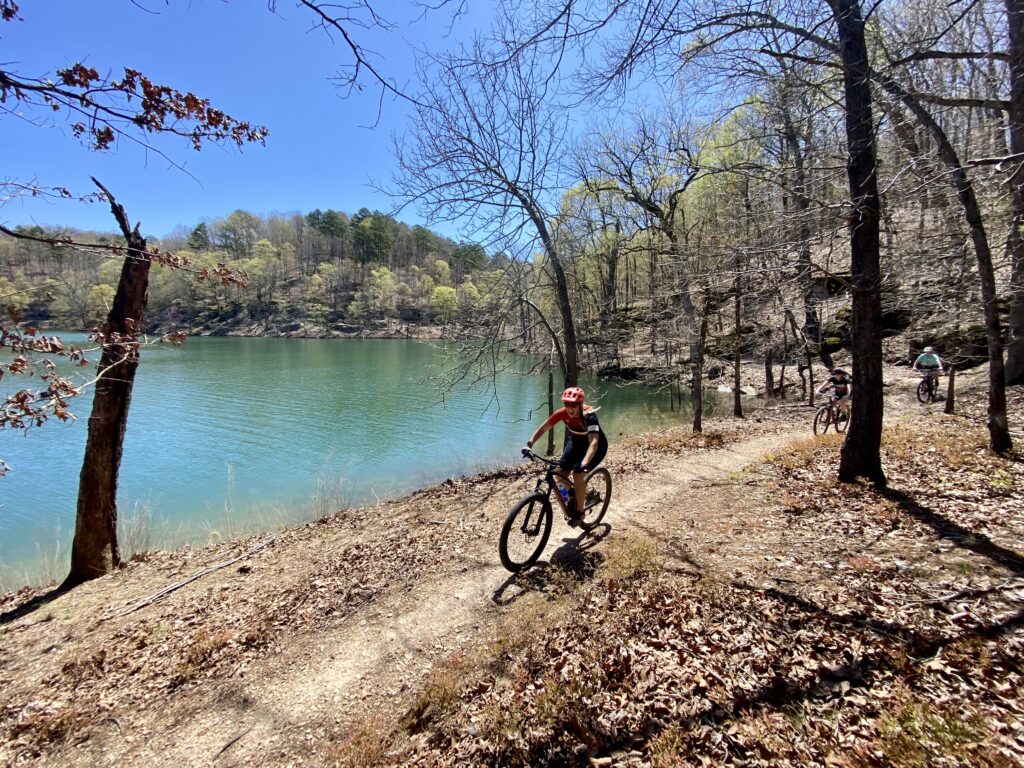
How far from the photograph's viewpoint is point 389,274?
94.9 m

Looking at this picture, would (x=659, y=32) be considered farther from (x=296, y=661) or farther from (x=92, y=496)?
(x=92, y=496)

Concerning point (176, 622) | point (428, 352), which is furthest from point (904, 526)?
point (428, 352)

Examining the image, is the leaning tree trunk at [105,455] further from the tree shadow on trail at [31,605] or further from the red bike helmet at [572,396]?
the red bike helmet at [572,396]

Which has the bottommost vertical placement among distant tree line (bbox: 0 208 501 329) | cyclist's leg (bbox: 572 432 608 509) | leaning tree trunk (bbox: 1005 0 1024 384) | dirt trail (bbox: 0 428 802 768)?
dirt trail (bbox: 0 428 802 768)

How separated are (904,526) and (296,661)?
6.80m

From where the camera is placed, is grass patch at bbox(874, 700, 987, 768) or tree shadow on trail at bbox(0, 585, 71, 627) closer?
grass patch at bbox(874, 700, 987, 768)

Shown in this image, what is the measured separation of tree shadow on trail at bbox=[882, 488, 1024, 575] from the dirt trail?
2.07 meters

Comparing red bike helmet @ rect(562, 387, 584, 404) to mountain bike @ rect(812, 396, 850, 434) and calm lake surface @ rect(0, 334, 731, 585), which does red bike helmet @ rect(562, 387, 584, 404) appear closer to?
calm lake surface @ rect(0, 334, 731, 585)

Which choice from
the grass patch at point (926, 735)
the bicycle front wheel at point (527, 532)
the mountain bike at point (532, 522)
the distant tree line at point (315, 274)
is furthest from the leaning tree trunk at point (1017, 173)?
the distant tree line at point (315, 274)

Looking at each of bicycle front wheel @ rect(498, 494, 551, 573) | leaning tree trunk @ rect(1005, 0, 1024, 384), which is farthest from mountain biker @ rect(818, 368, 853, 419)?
bicycle front wheel @ rect(498, 494, 551, 573)

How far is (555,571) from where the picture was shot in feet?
18.3

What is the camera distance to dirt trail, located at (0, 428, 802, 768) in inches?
153

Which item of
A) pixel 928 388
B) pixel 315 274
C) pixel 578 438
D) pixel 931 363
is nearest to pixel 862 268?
pixel 578 438

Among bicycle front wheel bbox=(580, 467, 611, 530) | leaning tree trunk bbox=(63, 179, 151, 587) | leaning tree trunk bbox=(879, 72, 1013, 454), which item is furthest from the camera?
leaning tree trunk bbox=(63, 179, 151, 587)
